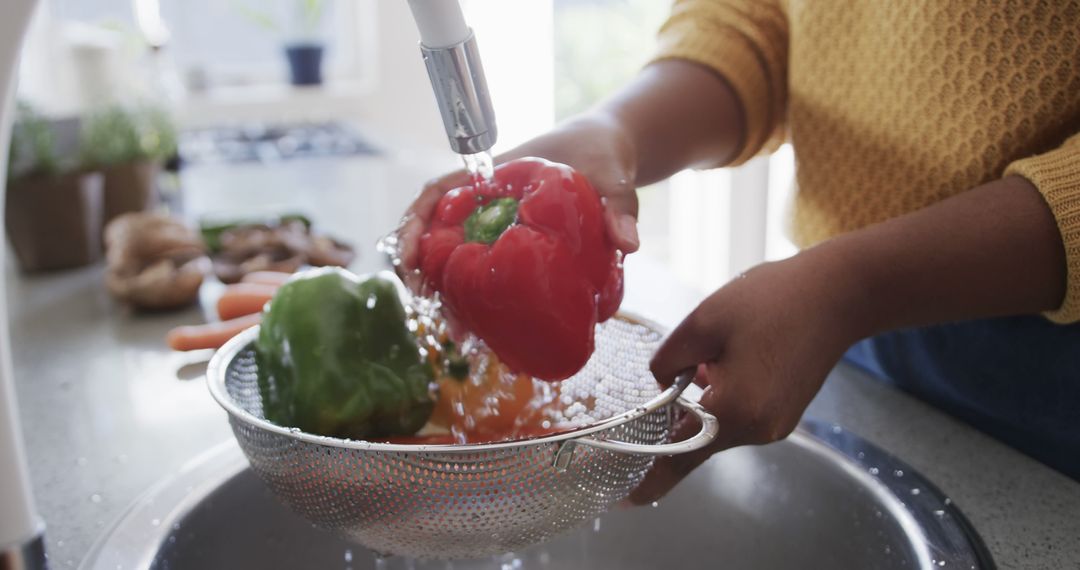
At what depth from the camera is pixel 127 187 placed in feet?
4.41

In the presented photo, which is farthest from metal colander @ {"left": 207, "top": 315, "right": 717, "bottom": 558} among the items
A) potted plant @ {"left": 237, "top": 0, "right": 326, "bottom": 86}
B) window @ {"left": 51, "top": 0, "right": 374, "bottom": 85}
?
window @ {"left": 51, "top": 0, "right": 374, "bottom": 85}

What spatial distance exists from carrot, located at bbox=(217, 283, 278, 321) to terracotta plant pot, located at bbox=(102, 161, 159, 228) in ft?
1.47

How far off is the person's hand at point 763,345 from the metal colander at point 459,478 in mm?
20

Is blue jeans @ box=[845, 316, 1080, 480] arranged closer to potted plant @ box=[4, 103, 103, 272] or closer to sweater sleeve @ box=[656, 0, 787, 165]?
sweater sleeve @ box=[656, 0, 787, 165]

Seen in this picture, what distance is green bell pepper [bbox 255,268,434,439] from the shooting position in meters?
0.62

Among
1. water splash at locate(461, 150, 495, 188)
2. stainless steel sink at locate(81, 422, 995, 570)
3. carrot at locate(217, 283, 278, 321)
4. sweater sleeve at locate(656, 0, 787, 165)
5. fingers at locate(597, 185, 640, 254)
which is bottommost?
stainless steel sink at locate(81, 422, 995, 570)

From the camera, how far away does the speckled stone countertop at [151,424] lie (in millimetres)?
593

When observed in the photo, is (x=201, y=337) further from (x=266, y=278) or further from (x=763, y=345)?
(x=763, y=345)

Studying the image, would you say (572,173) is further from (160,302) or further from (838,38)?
(160,302)

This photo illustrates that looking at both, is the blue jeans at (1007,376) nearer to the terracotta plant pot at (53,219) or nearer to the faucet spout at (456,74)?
the faucet spout at (456,74)

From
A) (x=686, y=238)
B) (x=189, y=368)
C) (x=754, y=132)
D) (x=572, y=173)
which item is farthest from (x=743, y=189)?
(x=572, y=173)

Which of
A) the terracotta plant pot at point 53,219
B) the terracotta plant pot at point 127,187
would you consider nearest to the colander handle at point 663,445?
the terracotta plant pot at point 53,219

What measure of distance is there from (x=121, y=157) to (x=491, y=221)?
970 mm

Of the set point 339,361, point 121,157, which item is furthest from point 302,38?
point 339,361
